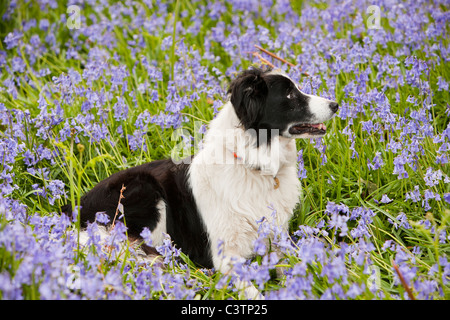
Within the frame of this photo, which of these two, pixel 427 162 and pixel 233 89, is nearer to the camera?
pixel 233 89

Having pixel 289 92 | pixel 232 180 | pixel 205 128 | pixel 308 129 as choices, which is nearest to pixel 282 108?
pixel 289 92

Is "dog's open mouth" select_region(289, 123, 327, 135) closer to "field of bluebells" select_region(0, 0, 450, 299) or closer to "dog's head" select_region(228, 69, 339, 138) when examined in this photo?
"dog's head" select_region(228, 69, 339, 138)

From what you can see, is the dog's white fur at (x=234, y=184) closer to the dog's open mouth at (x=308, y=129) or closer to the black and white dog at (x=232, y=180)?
the black and white dog at (x=232, y=180)

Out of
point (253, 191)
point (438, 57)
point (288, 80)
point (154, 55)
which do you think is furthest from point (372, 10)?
point (253, 191)

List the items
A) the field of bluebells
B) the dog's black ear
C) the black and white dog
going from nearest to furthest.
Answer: the field of bluebells
the dog's black ear
the black and white dog

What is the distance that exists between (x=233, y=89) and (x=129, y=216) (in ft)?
4.25

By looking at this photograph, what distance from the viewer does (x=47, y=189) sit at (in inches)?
173

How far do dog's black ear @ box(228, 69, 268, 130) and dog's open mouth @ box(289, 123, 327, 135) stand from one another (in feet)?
0.93

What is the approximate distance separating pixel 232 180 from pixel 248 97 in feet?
2.07

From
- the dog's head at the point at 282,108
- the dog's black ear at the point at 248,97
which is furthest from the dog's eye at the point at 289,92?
the dog's black ear at the point at 248,97

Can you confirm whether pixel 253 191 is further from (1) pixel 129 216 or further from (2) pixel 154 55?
(2) pixel 154 55

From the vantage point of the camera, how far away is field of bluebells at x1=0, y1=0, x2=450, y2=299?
2.65 meters

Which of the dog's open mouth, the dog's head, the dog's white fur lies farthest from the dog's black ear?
the dog's open mouth

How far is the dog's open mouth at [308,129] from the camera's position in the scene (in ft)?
11.9
